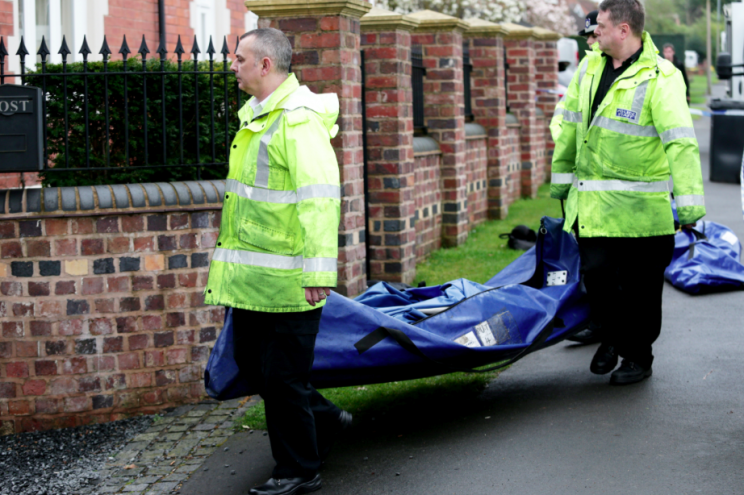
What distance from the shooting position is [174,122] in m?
5.66

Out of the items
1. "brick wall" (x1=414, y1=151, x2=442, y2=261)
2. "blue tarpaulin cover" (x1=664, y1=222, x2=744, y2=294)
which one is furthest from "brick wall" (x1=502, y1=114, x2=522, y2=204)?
"blue tarpaulin cover" (x1=664, y1=222, x2=744, y2=294)

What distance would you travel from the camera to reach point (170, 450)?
4.77 m

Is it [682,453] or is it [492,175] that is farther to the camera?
[492,175]

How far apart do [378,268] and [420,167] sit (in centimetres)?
152

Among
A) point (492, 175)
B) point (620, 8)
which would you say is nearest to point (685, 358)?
point (620, 8)

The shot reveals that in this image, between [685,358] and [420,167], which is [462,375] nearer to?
[685,358]

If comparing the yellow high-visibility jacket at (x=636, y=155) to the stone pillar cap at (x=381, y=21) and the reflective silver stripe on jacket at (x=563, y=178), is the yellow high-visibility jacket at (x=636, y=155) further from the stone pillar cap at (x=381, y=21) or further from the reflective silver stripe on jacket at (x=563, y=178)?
the stone pillar cap at (x=381, y=21)

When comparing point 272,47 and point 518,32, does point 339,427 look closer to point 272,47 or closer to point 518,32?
point 272,47

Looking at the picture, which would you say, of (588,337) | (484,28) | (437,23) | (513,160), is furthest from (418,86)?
(513,160)

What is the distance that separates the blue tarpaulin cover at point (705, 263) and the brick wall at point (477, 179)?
357cm

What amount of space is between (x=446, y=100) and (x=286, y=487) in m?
6.55

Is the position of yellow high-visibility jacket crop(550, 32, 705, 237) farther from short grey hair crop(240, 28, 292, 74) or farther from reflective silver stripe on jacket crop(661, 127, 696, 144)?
short grey hair crop(240, 28, 292, 74)

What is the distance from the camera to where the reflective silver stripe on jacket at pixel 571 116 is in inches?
209

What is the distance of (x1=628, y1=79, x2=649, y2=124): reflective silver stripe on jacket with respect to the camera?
4984 millimetres
